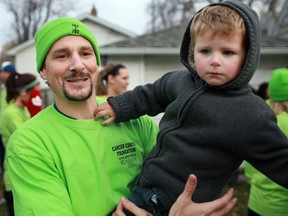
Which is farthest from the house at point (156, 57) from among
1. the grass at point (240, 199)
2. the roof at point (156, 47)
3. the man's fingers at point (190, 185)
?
the man's fingers at point (190, 185)

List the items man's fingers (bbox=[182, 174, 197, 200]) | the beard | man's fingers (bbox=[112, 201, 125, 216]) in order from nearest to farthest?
man's fingers (bbox=[182, 174, 197, 200]) < man's fingers (bbox=[112, 201, 125, 216]) < the beard

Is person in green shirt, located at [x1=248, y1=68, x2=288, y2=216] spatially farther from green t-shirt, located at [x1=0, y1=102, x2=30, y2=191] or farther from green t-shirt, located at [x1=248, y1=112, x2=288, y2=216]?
green t-shirt, located at [x1=0, y1=102, x2=30, y2=191]

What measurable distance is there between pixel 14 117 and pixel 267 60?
809 cm

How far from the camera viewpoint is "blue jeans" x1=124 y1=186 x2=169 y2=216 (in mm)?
2004

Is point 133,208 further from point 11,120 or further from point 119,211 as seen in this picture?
point 11,120

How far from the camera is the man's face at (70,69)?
2.15 meters

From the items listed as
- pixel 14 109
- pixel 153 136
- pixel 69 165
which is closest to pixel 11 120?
pixel 14 109

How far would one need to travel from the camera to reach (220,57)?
1.78m

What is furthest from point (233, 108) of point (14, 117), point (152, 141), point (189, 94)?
point (14, 117)

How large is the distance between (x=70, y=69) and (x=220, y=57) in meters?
0.86

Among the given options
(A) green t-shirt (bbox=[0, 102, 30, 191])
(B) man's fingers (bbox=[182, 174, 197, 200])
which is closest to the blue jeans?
(B) man's fingers (bbox=[182, 174, 197, 200])

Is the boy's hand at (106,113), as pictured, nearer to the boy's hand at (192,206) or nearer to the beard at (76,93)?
the beard at (76,93)

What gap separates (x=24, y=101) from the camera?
5477 millimetres

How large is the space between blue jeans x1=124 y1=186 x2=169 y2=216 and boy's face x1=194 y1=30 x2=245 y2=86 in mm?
671
